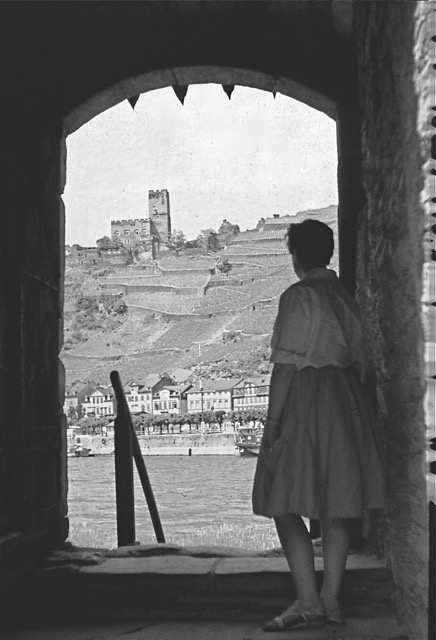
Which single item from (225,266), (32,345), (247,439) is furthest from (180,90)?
(225,266)

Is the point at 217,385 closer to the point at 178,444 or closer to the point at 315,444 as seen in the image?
the point at 178,444

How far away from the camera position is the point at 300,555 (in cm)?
257

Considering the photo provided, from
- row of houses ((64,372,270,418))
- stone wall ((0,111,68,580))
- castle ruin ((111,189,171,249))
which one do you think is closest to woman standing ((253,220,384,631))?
stone wall ((0,111,68,580))

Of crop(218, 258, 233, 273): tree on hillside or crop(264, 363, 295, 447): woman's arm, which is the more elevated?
crop(218, 258, 233, 273): tree on hillside

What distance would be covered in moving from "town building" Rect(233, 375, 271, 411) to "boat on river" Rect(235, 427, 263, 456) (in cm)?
914

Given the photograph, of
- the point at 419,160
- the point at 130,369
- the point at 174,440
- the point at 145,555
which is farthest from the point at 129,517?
the point at 130,369

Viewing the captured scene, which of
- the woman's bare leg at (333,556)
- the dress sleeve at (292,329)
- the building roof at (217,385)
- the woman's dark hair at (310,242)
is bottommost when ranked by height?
the building roof at (217,385)

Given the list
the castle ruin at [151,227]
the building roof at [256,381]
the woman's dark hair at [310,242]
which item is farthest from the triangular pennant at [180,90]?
the castle ruin at [151,227]

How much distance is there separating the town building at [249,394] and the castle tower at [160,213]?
4329cm

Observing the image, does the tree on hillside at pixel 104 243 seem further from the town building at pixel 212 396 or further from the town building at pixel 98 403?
the town building at pixel 212 396

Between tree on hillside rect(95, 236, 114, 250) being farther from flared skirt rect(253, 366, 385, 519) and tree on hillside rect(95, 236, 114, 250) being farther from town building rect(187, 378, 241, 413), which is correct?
flared skirt rect(253, 366, 385, 519)

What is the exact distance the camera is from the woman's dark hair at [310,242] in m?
2.70

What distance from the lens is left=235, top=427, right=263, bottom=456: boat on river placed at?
57.2 metres

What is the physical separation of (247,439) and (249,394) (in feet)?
55.2
